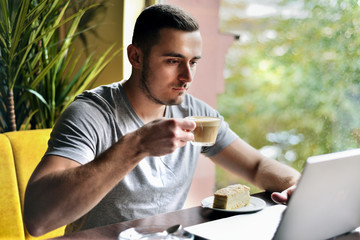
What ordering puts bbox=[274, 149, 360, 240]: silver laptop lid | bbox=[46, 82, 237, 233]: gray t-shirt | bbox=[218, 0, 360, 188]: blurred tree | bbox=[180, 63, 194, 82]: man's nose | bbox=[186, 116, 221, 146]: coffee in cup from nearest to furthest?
bbox=[274, 149, 360, 240]: silver laptop lid
bbox=[186, 116, 221, 146]: coffee in cup
bbox=[46, 82, 237, 233]: gray t-shirt
bbox=[180, 63, 194, 82]: man's nose
bbox=[218, 0, 360, 188]: blurred tree

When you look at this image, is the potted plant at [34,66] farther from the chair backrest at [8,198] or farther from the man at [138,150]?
the man at [138,150]

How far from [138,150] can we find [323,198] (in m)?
0.54

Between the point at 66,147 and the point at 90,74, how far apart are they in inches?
58.8

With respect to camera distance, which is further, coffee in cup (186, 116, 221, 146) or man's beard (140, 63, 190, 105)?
man's beard (140, 63, 190, 105)

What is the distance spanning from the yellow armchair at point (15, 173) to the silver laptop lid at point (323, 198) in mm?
1341

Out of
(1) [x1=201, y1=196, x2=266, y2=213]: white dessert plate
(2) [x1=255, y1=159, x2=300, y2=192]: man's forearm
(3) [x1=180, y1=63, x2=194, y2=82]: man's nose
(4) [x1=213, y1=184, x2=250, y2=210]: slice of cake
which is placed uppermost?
(3) [x1=180, y1=63, x2=194, y2=82]: man's nose

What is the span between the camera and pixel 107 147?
160 cm

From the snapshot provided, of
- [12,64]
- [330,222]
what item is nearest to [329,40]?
[330,222]

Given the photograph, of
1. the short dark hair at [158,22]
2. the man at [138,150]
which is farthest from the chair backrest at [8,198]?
the short dark hair at [158,22]

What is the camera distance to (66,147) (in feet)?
4.54

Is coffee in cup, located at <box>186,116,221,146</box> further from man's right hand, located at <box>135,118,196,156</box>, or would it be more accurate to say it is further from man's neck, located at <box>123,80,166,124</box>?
man's neck, located at <box>123,80,166,124</box>

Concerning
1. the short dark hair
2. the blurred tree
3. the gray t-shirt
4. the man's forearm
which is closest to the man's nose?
the short dark hair

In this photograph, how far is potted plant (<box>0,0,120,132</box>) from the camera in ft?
8.39

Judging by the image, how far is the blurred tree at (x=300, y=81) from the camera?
2471mm
